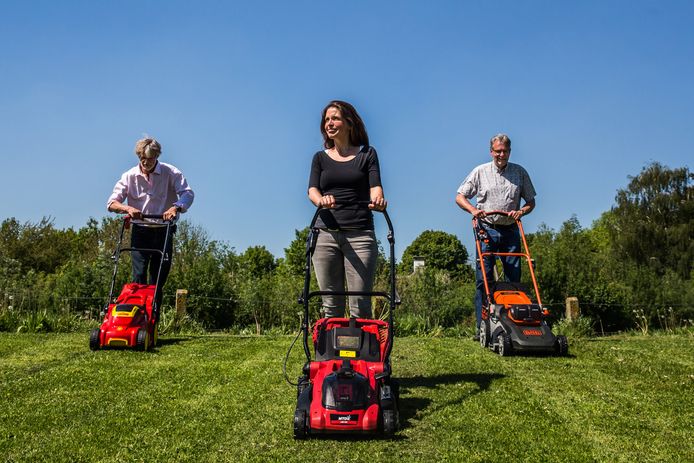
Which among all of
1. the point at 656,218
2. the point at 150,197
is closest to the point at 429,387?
the point at 150,197

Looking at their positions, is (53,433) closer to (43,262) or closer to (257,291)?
(257,291)

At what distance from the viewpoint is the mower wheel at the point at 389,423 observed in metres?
3.41

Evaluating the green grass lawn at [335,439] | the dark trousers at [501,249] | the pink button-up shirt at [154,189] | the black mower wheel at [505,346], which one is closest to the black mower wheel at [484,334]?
the dark trousers at [501,249]

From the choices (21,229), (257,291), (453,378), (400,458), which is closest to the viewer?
(400,458)

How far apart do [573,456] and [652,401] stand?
136 centimetres

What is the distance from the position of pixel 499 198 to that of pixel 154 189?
11.1ft

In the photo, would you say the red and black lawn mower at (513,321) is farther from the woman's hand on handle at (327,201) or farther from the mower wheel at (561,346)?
the woman's hand on handle at (327,201)

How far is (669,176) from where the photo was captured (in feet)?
163

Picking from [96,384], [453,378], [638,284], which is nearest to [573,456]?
[453,378]

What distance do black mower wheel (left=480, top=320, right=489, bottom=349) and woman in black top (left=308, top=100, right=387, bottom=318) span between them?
253cm

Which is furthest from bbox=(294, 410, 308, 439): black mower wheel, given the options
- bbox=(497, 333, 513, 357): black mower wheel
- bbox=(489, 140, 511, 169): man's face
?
bbox=(489, 140, 511, 169): man's face

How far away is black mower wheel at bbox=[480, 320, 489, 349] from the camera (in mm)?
6648

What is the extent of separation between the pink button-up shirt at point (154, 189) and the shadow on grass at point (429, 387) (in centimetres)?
306

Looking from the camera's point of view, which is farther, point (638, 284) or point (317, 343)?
point (638, 284)
